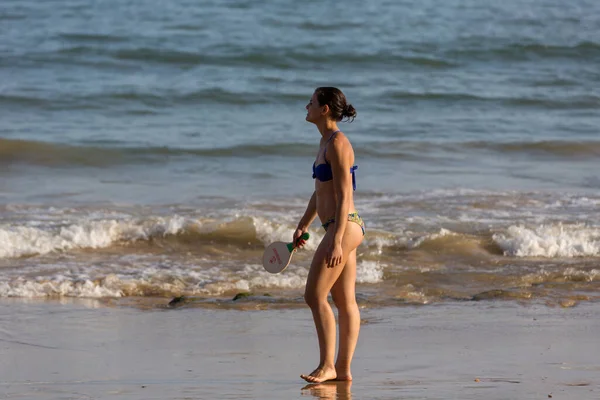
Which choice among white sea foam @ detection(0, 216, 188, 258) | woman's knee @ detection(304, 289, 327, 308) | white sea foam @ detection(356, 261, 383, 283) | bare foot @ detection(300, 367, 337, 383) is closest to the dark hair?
woman's knee @ detection(304, 289, 327, 308)

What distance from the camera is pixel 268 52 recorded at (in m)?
24.5

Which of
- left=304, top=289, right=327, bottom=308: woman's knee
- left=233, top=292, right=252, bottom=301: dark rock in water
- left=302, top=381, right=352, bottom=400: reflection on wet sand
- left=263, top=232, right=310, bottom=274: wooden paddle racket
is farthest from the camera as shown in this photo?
left=233, top=292, right=252, bottom=301: dark rock in water

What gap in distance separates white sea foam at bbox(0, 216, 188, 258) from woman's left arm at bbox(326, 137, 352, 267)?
5241 mm

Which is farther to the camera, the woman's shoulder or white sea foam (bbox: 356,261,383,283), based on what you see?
white sea foam (bbox: 356,261,383,283)

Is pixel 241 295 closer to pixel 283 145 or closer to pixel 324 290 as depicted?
pixel 324 290

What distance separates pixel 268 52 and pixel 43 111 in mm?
7099

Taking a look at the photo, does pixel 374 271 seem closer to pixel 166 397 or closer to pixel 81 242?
pixel 81 242

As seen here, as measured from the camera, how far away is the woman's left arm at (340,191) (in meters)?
5.09

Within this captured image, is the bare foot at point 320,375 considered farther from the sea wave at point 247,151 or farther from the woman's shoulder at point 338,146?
the sea wave at point 247,151

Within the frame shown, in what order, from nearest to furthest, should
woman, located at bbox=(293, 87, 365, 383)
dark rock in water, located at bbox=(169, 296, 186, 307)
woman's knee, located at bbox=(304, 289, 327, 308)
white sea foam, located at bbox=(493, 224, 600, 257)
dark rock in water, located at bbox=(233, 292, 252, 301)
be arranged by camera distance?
woman, located at bbox=(293, 87, 365, 383)
woman's knee, located at bbox=(304, 289, 327, 308)
dark rock in water, located at bbox=(169, 296, 186, 307)
dark rock in water, located at bbox=(233, 292, 252, 301)
white sea foam, located at bbox=(493, 224, 600, 257)

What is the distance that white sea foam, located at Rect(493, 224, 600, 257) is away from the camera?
9.73 m

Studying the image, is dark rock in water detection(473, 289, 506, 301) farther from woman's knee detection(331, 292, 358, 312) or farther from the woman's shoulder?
the woman's shoulder

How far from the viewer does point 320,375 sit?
5.25 meters

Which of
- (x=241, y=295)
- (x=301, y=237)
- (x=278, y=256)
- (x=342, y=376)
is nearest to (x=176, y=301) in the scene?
(x=241, y=295)
